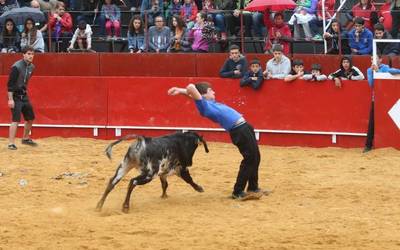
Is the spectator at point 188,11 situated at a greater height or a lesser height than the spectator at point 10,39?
greater

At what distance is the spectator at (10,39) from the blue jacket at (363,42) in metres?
6.85

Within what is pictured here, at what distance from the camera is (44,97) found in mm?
17281

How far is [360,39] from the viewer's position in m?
16.3

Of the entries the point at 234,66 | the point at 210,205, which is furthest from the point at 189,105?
the point at 210,205

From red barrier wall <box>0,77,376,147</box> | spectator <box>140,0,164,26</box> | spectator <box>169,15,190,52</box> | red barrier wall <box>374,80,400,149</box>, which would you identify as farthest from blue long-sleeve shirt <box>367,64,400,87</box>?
spectator <box>140,0,164,26</box>

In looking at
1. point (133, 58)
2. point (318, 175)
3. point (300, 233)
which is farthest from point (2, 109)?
point (300, 233)

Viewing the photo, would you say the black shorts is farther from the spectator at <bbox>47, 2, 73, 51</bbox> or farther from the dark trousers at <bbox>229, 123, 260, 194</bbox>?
the dark trousers at <bbox>229, 123, 260, 194</bbox>

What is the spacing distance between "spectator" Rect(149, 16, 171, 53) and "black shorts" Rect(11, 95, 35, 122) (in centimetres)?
349

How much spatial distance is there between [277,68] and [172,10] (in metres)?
3.39

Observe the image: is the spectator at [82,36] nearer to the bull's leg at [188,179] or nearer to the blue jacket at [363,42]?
the blue jacket at [363,42]

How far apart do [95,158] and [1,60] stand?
484cm

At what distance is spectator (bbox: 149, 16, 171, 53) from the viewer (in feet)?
57.4

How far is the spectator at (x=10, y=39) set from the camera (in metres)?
18.4

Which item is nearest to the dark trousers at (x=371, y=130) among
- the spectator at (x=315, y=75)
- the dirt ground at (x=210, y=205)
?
the dirt ground at (x=210, y=205)
